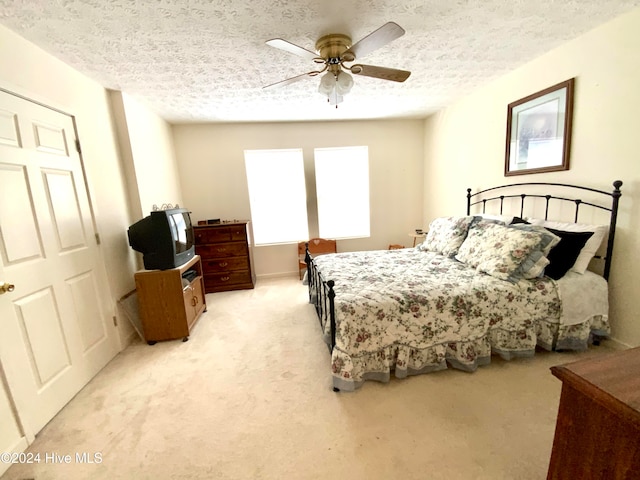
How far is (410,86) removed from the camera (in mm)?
2828

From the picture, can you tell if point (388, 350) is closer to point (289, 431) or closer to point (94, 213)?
point (289, 431)

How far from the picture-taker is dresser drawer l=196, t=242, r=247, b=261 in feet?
12.0

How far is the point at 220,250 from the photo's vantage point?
3.69 meters

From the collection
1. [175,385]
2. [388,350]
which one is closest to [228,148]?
[175,385]

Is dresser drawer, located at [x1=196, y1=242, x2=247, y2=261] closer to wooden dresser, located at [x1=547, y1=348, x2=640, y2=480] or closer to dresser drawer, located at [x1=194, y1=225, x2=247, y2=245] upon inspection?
dresser drawer, located at [x1=194, y1=225, x2=247, y2=245]

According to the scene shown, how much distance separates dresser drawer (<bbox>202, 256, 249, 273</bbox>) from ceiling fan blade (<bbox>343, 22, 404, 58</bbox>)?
9.38 ft

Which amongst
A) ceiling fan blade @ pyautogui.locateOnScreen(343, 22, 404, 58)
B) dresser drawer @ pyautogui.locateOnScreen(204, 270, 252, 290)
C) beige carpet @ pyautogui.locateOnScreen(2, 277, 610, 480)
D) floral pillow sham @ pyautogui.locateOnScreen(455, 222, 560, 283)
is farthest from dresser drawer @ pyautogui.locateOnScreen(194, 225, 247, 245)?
floral pillow sham @ pyautogui.locateOnScreen(455, 222, 560, 283)

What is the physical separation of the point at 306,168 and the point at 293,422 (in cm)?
337

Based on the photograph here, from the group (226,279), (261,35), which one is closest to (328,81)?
(261,35)

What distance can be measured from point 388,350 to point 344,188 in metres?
2.96

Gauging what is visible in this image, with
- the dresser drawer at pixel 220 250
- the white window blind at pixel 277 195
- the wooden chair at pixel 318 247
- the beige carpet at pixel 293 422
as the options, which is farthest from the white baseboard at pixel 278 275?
the beige carpet at pixel 293 422

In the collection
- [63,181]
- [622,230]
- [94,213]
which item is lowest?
[622,230]

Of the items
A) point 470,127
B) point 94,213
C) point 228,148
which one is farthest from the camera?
point 228,148

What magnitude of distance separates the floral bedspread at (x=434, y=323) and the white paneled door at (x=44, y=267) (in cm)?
182
